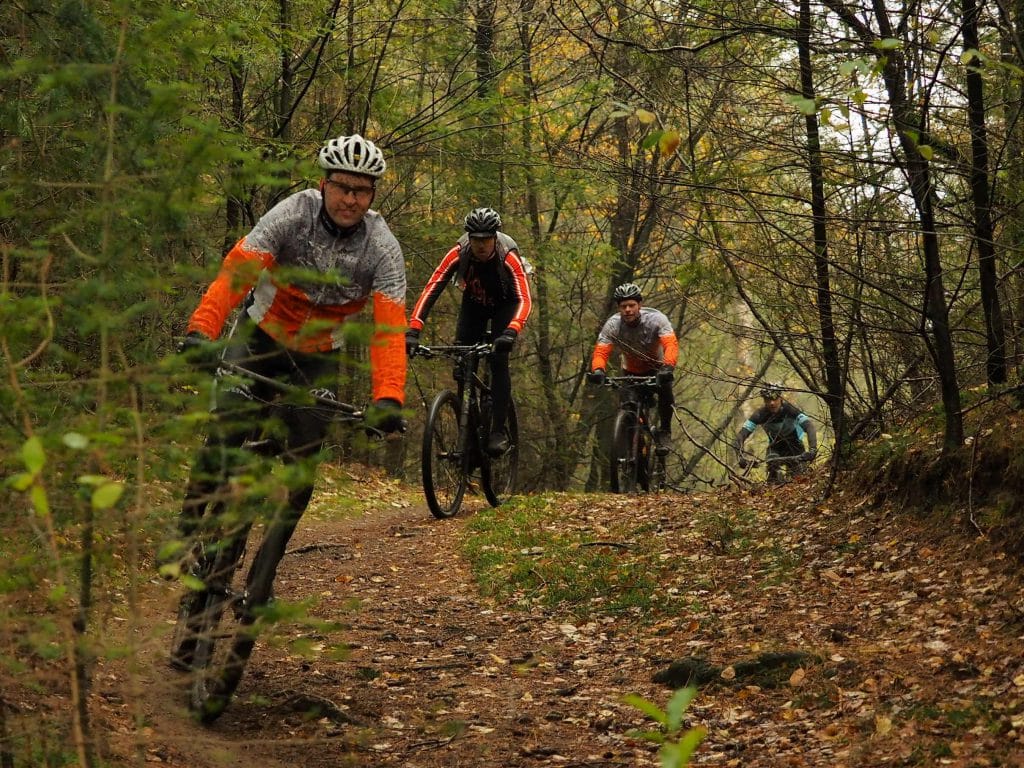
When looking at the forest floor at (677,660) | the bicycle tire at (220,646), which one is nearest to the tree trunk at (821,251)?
the forest floor at (677,660)

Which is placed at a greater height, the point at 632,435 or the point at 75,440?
the point at 632,435

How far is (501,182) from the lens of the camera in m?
19.2

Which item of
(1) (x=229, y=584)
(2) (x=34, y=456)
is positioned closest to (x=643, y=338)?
(1) (x=229, y=584)

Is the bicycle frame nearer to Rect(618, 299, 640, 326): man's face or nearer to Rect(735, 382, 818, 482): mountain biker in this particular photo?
Rect(618, 299, 640, 326): man's face

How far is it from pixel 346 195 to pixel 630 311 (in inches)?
301

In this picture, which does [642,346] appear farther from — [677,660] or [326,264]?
[326,264]

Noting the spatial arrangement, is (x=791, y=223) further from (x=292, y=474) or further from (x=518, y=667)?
Answer: (x=292, y=474)

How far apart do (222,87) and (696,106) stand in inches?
304

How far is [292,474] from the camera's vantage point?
2.93 m

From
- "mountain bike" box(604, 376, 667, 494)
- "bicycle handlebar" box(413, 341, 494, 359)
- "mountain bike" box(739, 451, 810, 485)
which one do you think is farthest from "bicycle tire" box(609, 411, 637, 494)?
"bicycle handlebar" box(413, 341, 494, 359)

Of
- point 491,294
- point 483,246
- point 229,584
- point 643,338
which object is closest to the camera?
point 229,584

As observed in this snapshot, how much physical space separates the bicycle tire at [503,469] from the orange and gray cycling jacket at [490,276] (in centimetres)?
135

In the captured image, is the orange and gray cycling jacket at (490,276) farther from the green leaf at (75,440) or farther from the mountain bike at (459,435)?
the green leaf at (75,440)

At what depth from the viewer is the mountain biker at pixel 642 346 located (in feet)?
42.0
